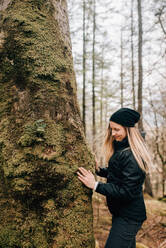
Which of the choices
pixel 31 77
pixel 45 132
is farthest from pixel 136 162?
pixel 31 77

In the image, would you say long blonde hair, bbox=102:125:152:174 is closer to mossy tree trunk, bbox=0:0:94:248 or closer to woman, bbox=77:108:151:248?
woman, bbox=77:108:151:248

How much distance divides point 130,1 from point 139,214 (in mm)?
12265

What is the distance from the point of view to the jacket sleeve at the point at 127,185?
6.00 ft

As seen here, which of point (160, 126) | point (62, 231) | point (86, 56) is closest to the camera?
point (62, 231)

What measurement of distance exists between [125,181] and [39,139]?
1.04 meters

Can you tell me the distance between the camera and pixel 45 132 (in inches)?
65.2

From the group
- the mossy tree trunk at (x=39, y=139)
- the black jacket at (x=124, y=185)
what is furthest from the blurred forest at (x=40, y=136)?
the black jacket at (x=124, y=185)

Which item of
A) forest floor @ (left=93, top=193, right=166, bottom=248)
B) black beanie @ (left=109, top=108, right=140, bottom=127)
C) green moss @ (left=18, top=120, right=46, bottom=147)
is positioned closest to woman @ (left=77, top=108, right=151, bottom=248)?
black beanie @ (left=109, top=108, right=140, bottom=127)

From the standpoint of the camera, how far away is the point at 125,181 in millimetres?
1846

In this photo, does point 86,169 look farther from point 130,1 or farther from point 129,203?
point 130,1

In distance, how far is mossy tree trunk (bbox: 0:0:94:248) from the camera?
157 cm

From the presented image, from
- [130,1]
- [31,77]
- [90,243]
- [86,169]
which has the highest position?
[130,1]

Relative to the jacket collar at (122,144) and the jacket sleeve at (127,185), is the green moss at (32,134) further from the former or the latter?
the jacket collar at (122,144)

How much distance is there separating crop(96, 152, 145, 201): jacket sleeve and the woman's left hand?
0.14 meters
